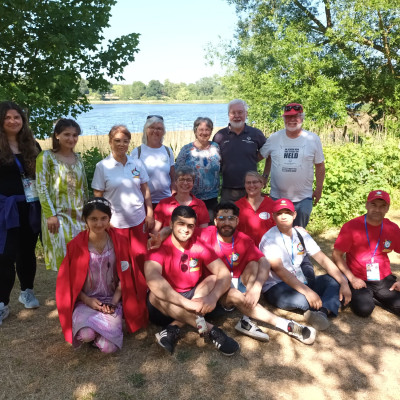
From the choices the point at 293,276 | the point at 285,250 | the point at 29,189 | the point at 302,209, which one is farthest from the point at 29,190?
the point at 302,209

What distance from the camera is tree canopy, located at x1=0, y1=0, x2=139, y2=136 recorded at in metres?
6.56

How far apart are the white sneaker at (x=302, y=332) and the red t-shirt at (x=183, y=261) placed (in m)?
0.93

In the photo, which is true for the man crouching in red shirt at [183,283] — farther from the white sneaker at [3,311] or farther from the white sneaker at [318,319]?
the white sneaker at [3,311]

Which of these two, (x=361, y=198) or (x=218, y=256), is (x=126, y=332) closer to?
(x=218, y=256)

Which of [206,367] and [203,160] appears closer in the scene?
[206,367]

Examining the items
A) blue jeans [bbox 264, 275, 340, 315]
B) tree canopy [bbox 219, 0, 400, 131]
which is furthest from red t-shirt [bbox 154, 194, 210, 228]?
tree canopy [bbox 219, 0, 400, 131]

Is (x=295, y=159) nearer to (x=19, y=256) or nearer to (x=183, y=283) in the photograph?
(x=183, y=283)

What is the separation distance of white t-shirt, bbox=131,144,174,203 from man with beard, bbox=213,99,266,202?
74cm

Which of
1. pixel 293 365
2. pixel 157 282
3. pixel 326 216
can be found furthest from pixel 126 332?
pixel 326 216

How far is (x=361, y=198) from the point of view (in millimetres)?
6934

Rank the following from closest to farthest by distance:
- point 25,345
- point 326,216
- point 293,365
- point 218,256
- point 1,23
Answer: point 293,365 < point 25,345 < point 218,256 < point 1,23 < point 326,216

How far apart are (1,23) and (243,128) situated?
456cm

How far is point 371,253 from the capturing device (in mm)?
4004

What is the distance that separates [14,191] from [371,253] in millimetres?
3680
